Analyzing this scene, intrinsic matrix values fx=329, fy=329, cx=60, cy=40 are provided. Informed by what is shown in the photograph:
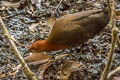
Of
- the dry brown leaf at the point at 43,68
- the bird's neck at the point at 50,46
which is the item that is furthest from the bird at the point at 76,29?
the dry brown leaf at the point at 43,68

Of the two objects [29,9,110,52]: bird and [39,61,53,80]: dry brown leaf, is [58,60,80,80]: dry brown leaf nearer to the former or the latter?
[39,61,53,80]: dry brown leaf

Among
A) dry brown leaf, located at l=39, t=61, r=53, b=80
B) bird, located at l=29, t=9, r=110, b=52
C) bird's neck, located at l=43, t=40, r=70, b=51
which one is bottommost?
dry brown leaf, located at l=39, t=61, r=53, b=80

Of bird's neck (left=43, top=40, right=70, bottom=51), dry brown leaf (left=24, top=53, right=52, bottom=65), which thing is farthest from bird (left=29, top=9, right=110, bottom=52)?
dry brown leaf (left=24, top=53, right=52, bottom=65)

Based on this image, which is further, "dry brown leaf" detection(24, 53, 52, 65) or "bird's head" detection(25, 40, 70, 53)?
"bird's head" detection(25, 40, 70, 53)

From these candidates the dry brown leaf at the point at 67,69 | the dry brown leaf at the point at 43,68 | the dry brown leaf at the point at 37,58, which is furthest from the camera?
the dry brown leaf at the point at 37,58

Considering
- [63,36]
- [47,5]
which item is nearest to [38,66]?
[63,36]

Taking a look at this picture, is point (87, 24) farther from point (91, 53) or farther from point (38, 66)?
point (38, 66)

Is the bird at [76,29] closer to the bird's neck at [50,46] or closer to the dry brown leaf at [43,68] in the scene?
the bird's neck at [50,46]

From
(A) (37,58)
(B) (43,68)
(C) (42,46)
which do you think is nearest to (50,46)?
(C) (42,46)
